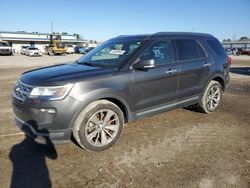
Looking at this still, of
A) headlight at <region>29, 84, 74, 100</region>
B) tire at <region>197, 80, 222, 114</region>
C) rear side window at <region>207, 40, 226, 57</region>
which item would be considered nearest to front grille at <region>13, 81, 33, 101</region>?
headlight at <region>29, 84, 74, 100</region>

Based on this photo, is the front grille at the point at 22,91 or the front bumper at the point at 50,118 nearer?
the front bumper at the point at 50,118

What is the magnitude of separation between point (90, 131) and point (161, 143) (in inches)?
51.0

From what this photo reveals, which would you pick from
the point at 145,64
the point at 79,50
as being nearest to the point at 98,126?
the point at 145,64

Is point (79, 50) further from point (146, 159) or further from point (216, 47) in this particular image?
point (146, 159)

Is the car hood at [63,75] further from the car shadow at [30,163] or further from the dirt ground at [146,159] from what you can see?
the dirt ground at [146,159]

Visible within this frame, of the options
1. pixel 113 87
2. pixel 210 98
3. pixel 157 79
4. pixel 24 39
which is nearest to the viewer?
pixel 113 87

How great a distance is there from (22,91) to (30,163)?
1102 mm

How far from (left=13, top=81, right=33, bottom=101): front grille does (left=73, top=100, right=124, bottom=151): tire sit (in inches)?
33.5

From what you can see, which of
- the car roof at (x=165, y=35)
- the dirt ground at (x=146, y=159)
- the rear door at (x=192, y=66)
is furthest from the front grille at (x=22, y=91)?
the rear door at (x=192, y=66)

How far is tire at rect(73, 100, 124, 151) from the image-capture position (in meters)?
3.83

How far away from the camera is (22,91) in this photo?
12.6 ft

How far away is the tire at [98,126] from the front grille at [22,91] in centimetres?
85

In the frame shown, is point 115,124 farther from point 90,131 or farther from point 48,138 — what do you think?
point 48,138

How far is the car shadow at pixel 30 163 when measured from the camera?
10.5ft
